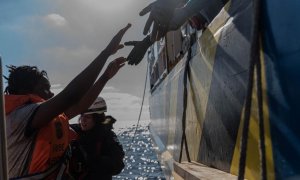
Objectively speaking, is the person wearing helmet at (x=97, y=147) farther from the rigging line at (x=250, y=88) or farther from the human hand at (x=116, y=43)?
the rigging line at (x=250, y=88)

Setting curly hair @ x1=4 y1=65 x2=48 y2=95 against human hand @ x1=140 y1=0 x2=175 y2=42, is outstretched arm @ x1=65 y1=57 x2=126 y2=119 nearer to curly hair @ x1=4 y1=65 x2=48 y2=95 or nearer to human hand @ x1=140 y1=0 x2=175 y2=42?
human hand @ x1=140 y1=0 x2=175 y2=42

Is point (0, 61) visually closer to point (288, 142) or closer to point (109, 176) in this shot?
point (288, 142)

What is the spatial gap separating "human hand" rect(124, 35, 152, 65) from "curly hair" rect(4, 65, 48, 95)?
4.21 ft

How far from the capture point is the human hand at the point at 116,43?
2.92 metres

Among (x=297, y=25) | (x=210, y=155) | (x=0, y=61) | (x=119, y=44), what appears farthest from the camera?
(x=210, y=155)

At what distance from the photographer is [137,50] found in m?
4.08

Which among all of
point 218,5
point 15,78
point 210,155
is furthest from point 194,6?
point 15,78

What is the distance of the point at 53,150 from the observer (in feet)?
9.38

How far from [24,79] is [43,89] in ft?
0.50

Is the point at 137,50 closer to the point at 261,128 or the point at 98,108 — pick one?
the point at 98,108

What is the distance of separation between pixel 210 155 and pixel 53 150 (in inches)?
57.0

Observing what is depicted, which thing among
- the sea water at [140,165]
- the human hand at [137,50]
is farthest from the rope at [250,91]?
the sea water at [140,165]

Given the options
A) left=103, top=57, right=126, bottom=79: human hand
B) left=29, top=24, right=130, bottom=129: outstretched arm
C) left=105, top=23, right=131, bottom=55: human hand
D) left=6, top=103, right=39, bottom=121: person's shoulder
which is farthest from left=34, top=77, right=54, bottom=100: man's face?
left=103, top=57, right=126, bottom=79: human hand

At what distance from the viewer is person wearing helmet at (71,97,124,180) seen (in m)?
→ 4.07
